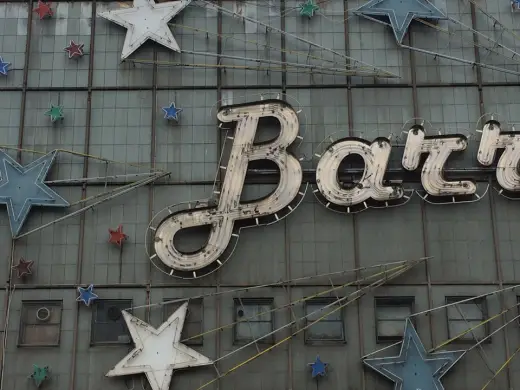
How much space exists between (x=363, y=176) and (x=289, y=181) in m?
2.02

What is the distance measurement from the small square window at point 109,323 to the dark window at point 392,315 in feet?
21.7

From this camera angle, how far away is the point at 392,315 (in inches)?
829

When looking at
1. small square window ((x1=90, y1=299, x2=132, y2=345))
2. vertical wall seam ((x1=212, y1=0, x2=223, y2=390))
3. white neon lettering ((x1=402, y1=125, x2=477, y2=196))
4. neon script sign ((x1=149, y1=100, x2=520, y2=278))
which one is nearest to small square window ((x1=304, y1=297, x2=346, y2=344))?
vertical wall seam ((x1=212, y1=0, x2=223, y2=390))

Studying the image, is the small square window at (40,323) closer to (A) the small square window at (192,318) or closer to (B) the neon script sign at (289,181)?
(A) the small square window at (192,318)

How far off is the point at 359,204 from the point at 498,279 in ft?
13.8

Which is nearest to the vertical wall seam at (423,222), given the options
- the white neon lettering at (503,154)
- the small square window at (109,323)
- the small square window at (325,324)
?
the white neon lettering at (503,154)

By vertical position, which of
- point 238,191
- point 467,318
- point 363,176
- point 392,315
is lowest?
point 467,318

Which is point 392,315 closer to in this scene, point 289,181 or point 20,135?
point 289,181

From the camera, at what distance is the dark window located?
2086cm

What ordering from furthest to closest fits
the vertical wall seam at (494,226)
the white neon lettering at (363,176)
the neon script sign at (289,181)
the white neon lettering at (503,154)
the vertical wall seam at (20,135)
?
1. the white neon lettering at (503,154)
2. the white neon lettering at (363,176)
3. the neon script sign at (289,181)
4. the vertical wall seam at (20,135)
5. the vertical wall seam at (494,226)

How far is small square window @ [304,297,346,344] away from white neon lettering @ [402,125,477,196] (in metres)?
4.10

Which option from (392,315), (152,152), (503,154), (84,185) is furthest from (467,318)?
(84,185)

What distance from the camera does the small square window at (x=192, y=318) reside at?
20.7 m

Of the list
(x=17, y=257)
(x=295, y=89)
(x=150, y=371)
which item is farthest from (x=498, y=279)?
(x=17, y=257)
